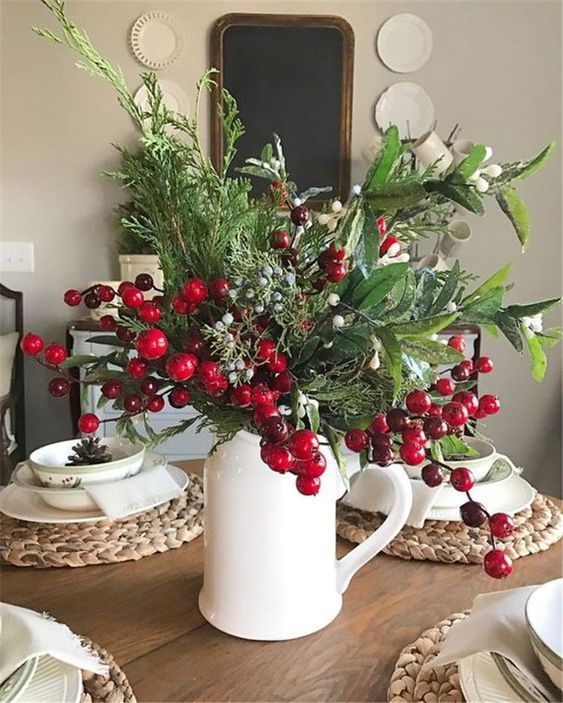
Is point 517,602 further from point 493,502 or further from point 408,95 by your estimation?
point 408,95

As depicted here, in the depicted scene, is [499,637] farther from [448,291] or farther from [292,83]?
[292,83]

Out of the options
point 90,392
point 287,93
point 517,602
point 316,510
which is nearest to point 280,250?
point 316,510

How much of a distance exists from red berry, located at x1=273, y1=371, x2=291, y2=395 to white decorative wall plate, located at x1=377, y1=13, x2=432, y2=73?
86.5 inches

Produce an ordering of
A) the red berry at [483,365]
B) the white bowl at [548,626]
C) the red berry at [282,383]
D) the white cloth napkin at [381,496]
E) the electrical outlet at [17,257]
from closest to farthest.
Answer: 1. the white bowl at [548,626]
2. the red berry at [282,383]
3. the red berry at [483,365]
4. the white cloth napkin at [381,496]
5. the electrical outlet at [17,257]

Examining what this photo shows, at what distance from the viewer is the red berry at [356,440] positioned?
61cm

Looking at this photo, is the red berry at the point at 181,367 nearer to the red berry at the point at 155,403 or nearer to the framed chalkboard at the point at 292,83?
the red berry at the point at 155,403

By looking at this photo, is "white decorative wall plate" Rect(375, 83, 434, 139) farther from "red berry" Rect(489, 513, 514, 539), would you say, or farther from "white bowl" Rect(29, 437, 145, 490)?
"red berry" Rect(489, 513, 514, 539)

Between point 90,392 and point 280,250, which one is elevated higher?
point 280,250

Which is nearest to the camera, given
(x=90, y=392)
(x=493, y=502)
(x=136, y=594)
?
(x=136, y=594)

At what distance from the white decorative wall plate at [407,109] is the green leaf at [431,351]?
2.14 meters

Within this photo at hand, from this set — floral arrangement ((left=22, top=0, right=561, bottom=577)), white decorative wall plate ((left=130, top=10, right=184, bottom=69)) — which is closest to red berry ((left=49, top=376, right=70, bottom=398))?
floral arrangement ((left=22, top=0, right=561, bottom=577))

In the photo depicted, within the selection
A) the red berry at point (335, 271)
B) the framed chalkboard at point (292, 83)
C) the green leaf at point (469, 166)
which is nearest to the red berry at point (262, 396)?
the red berry at point (335, 271)

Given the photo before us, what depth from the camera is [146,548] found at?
0.86m

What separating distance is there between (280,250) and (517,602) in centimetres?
36
